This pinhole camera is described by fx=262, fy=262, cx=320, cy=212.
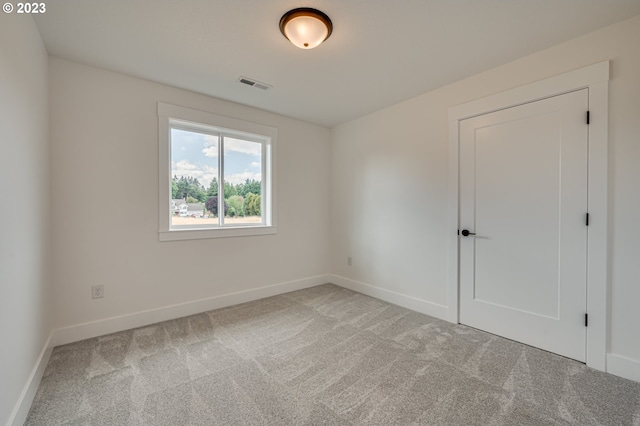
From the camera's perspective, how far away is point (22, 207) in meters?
1.67

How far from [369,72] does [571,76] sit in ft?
5.42

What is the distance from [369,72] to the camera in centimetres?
262

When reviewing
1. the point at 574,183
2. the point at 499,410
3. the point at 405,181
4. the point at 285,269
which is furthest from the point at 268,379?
the point at 574,183

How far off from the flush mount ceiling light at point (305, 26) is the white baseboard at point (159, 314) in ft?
9.49

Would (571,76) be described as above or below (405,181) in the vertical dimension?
above

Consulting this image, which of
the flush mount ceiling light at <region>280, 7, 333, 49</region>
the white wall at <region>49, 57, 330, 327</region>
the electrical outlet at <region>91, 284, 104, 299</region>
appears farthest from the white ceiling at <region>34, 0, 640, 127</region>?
Answer: the electrical outlet at <region>91, 284, 104, 299</region>

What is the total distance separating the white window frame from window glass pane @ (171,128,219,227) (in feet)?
0.22

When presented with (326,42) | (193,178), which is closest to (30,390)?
(193,178)

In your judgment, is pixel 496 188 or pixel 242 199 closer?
pixel 496 188

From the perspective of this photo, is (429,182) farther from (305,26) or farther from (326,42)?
(305,26)

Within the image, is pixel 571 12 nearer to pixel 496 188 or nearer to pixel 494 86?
pixel 494 86

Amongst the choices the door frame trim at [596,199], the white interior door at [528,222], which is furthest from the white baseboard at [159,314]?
the door frame trim at [596,199]

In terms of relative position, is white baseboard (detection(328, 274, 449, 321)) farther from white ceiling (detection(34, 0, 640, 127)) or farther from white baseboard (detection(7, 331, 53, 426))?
white baseboard (detection(7, 331, 53, 426))

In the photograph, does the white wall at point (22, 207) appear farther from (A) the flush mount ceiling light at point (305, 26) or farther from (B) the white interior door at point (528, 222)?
(B) the white interior door at point (528, 222)
